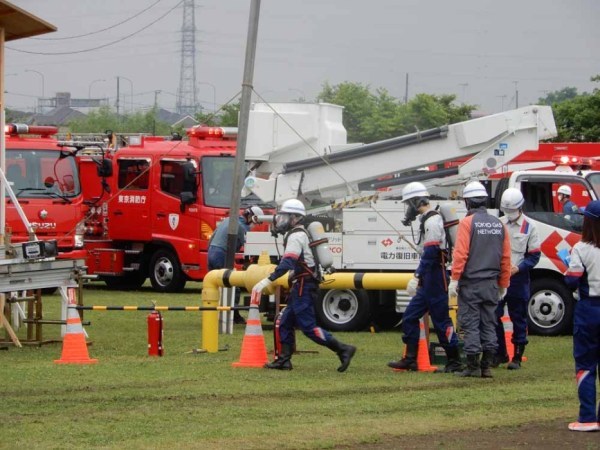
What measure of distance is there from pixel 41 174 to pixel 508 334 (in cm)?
1224

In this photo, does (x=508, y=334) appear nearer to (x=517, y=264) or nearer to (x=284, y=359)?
(x=517, y=264)

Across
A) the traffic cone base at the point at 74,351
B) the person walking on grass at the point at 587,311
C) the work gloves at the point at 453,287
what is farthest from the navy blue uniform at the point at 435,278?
the traffic cone base at the point at 74,351

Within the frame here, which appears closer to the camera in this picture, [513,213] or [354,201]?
[513,213]

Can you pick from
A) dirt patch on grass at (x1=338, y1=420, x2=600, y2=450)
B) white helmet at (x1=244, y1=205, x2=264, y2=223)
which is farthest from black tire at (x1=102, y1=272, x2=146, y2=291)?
dirt patch on grass at (x1=338, y1=420, x2=600, y2=450)

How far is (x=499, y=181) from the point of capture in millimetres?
18531

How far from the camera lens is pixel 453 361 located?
13.8 metres

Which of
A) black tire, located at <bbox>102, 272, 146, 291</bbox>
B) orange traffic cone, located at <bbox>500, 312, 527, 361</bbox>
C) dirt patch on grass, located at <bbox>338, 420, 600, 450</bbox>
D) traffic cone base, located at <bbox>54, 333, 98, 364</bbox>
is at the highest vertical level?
black tire, located at <bbox>102, 272, 146, 291</bbox>

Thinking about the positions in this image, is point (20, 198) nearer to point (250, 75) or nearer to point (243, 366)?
point (250, 75)

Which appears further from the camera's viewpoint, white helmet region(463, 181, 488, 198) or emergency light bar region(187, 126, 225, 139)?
emergency light bar region(187, 126, 225, 139)

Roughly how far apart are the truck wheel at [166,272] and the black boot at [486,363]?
12978mm

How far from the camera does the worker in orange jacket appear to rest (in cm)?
1316

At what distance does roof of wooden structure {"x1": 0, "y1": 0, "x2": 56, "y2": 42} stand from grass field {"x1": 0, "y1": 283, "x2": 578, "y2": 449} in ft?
13.7

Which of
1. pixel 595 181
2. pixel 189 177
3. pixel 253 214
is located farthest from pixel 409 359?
pixel 189 177

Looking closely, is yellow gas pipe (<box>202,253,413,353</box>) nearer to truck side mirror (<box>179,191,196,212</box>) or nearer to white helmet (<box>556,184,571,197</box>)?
white helmet (<box>556,184,571,197</box>)
